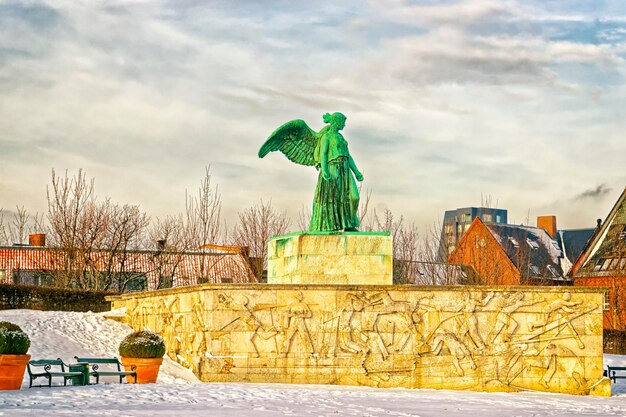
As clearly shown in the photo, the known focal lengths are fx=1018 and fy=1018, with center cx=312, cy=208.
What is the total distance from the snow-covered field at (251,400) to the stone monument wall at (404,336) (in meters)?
0.79

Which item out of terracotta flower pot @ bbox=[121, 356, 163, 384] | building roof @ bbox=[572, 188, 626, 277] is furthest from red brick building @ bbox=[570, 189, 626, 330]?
terracotta flower pot @ bbox=[121, 356, 163, 384]

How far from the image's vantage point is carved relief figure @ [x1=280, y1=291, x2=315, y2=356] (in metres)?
22.0

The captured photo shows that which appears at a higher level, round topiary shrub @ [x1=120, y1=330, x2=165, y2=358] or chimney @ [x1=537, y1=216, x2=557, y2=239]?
chimney @ [x1=537, y1=216, x2=557, y2=239]

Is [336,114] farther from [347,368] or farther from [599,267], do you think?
[599,267]

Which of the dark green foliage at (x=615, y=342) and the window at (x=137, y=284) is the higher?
the window at (x=137, y=284)

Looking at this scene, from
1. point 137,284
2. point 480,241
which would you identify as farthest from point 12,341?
point 480,241

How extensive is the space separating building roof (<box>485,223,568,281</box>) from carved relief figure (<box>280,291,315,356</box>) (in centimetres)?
3609

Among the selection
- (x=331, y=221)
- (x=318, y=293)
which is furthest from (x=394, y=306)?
(x=331, y=221)

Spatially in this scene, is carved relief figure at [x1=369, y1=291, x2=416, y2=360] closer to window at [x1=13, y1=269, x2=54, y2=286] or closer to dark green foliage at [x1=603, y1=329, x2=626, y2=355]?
dark green foliage at [x1=603, y1=329, x2=626, y2=355]

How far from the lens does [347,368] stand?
865 inches

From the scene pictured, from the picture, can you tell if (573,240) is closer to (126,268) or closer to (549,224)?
(549,224)

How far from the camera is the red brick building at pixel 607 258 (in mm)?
51375

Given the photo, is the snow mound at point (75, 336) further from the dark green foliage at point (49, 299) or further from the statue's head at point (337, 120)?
the statue's head at point (337, 120)

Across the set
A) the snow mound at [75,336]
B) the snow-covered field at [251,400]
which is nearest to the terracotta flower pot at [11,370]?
the snow-covered field at [251,400]
